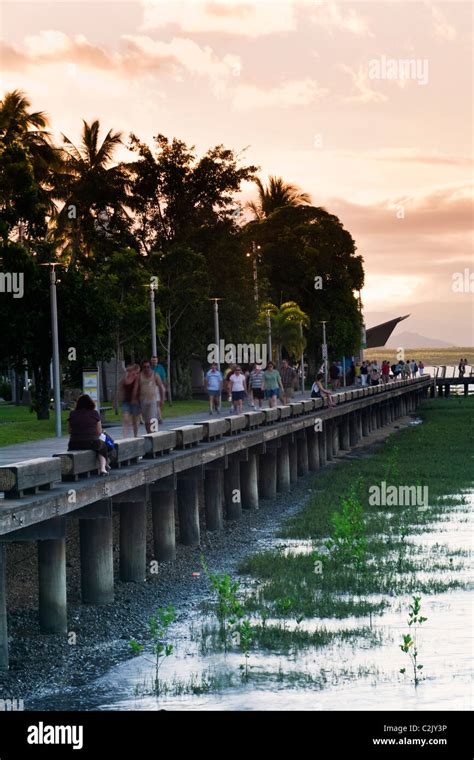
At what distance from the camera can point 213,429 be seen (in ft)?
88.5

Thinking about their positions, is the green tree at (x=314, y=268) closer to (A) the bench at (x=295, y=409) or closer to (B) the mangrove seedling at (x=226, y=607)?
(A) the bench at (x=295, y=409)

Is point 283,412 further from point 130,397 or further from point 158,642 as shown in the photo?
point 158,642

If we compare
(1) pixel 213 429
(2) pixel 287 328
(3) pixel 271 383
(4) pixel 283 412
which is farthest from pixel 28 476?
(2) pixel 287 328

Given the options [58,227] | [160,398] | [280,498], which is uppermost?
[58,227]

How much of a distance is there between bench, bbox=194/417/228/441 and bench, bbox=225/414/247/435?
1.32 ft

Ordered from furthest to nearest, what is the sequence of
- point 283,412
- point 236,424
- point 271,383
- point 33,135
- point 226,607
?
point 33,135 → point 271,383 → point 283,412 → point 236,424 → point 226,607

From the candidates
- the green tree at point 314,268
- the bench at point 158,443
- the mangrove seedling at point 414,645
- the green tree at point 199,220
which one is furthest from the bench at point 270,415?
the green tree at point 314,268

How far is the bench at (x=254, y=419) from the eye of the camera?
31.2 metres

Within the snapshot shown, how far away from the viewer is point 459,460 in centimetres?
4166

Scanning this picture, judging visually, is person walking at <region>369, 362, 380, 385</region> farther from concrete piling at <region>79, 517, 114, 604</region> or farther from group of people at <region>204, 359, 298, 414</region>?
concrete piling at <region>79, 517, 114, 604</region>

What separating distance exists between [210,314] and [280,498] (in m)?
35.2

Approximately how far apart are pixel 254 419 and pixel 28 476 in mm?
16446
